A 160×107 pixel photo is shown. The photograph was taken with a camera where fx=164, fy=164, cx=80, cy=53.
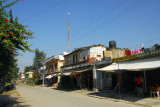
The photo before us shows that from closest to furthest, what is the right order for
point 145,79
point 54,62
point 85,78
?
point 145,79 → point 85,78 → point 54,62

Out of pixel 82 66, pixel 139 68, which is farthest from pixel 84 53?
pixel 139 68

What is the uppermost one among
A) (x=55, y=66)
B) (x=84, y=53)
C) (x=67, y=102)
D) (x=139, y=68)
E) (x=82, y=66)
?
(x=84, y=53)

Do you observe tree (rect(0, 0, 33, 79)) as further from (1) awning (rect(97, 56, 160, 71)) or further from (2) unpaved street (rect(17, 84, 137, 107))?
(1) awning (rect(97, 56, 160, 71))

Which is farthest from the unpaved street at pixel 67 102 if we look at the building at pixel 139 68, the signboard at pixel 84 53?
the signboard at pixel 84 53

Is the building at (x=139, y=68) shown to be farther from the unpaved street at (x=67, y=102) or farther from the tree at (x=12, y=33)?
the tree at (x=12, y=33)

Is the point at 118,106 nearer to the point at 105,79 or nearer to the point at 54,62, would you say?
the point at 105,79

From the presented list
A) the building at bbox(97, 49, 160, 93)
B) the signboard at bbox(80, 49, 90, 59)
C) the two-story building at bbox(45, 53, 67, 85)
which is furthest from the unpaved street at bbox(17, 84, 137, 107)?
the two-story building at bbox(45, 53, 67, 85)

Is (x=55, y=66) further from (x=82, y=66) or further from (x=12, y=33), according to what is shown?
(x=12, y=33)

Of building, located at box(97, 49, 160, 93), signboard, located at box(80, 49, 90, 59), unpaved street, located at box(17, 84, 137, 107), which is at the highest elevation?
signboard, located at box(80, 49, 90, 59)

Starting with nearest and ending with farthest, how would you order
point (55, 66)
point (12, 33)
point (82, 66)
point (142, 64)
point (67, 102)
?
1. point (12, 33)
2. point (67, 102)
3. point (142, 64)
4. point (82, 66)
5. point (55, 66)

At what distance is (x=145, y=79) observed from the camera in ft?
49.4

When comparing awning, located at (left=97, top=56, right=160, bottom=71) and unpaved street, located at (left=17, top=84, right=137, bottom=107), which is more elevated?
awning, located at (left=97, top=56, right=160, bottom=71)

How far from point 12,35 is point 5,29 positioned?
1.37ft

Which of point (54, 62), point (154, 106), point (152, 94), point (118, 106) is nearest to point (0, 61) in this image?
point (118, 106)
